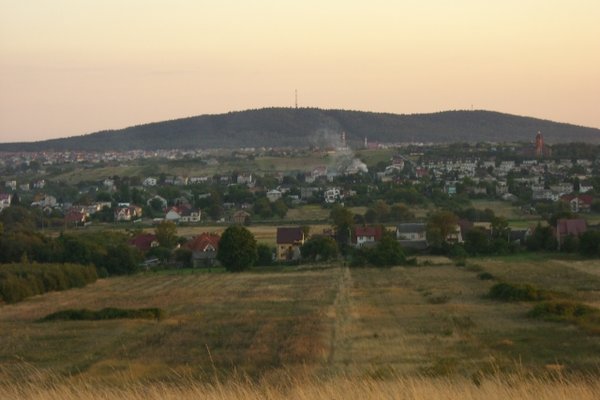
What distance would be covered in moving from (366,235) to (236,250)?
10.2m

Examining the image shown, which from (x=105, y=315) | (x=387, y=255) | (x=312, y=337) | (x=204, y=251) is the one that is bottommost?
(x=204, y=251)

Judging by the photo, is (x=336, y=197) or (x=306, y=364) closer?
(x=306, y=364)

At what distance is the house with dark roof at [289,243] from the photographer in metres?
48.2

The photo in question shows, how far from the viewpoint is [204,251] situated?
47562 mm

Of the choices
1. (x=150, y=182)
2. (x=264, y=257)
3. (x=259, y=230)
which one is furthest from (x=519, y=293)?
(x=150, y=182)

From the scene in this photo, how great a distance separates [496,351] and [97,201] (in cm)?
7171

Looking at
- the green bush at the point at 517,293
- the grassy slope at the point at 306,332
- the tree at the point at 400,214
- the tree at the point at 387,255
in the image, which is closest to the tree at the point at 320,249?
the tree at the point at 387,255

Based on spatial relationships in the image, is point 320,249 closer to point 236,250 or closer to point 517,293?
point 236,250

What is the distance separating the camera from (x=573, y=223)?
48.0 metres

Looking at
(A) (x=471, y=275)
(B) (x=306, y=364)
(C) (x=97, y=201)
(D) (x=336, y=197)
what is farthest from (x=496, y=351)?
(C) (x=97, y=201)

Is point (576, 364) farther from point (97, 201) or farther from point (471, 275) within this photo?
point (97, 201)

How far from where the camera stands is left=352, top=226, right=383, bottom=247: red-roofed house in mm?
50219

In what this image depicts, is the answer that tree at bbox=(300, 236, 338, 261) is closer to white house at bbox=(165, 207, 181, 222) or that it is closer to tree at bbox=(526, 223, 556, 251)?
tree at bbox=(526, 223, 556, 251)

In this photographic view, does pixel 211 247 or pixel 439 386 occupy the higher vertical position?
pixel 439 386
